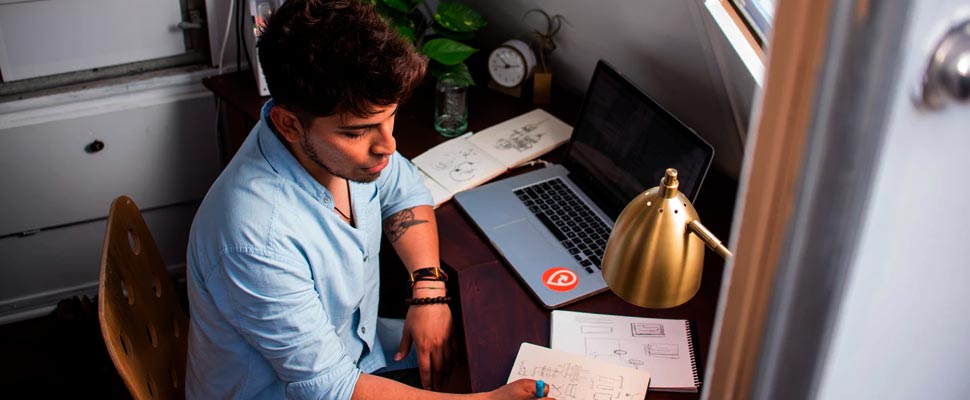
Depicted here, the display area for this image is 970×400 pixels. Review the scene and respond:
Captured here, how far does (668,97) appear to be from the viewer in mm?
1772

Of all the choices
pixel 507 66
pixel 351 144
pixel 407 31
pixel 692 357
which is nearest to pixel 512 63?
pixel 507 66

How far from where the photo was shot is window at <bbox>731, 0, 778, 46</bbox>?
1.26 meters

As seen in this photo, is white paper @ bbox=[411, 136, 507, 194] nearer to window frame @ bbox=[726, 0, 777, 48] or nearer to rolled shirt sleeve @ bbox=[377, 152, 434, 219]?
rolled shirt sleeve @ bbox=[377, 152, 434, 219]

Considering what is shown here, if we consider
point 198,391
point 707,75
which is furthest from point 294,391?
point 707,75

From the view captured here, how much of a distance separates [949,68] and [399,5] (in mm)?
1714

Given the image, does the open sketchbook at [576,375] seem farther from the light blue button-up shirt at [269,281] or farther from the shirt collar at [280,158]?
the shirt collar at [280,158]

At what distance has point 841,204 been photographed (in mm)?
346

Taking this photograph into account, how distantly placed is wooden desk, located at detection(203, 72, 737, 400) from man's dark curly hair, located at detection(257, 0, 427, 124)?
38 cm

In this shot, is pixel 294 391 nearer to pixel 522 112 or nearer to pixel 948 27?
pixel 522 112

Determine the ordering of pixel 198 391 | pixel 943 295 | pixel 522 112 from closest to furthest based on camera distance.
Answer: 1. pixel 943 295
2. pixel 198 391
3. pixel 522 112

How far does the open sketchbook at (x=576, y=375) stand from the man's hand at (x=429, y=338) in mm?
216

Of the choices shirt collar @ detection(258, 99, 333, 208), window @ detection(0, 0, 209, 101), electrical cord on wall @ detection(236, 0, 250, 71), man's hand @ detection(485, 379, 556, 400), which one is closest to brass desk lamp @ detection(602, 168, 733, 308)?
man's hand @ detection(485, 379, 556, 400)

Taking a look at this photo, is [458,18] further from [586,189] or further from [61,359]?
[61,359]

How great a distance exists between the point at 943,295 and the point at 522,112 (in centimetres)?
155
